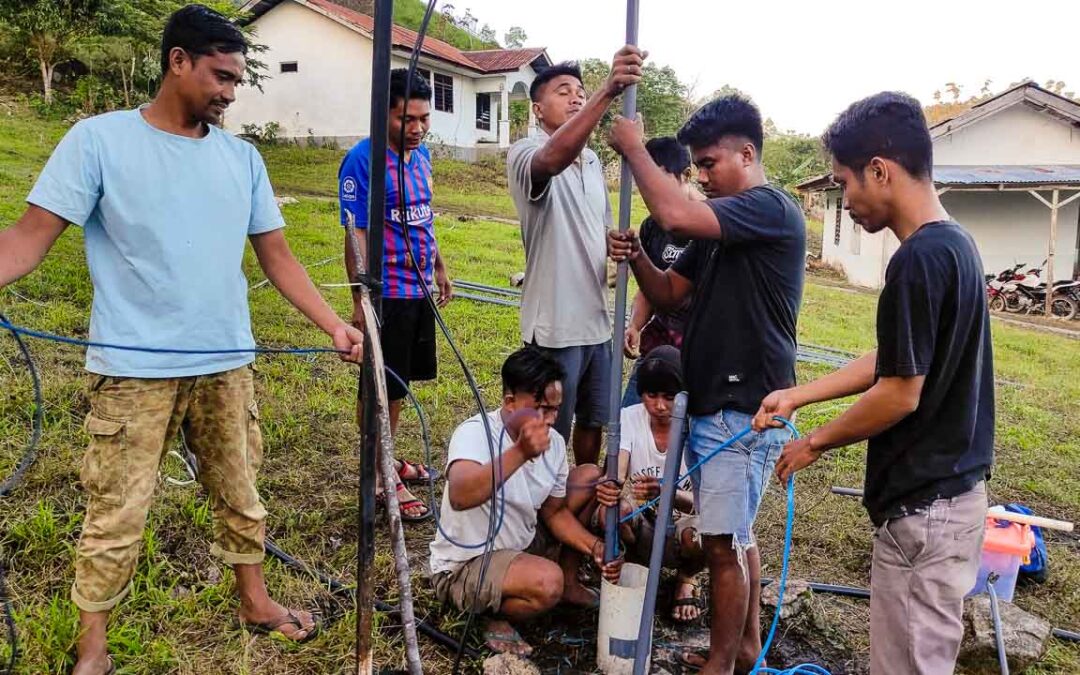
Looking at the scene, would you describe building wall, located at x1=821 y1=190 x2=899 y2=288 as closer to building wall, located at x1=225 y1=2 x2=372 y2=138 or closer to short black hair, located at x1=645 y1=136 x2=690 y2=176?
building wall, located at x1=225 y1=2 x2=372 y2=138

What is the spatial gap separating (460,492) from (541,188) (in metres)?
1.18

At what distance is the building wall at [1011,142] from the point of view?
16.3 meters

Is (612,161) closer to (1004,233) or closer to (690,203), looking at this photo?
(1004,233)

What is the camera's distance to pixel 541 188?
294cm

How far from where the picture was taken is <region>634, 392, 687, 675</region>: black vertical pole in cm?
239

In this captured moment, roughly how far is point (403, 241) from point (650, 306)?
1.18m

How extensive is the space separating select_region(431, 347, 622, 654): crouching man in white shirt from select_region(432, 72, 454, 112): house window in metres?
22.2

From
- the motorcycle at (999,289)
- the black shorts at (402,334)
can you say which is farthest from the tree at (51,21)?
the motorcycle at (999,289)

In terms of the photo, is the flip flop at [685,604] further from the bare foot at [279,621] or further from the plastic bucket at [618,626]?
the bare foot at [279,621]

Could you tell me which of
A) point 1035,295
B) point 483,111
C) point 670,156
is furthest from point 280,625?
point 483,111

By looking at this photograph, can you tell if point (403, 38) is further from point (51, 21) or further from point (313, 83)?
point (51, 21)

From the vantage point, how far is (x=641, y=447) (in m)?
3.15

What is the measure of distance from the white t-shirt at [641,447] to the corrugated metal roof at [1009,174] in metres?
12.4

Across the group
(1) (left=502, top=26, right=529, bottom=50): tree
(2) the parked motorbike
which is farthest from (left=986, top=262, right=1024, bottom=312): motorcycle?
(1) (left=502, top=26, right=529, bottom=50): tree
